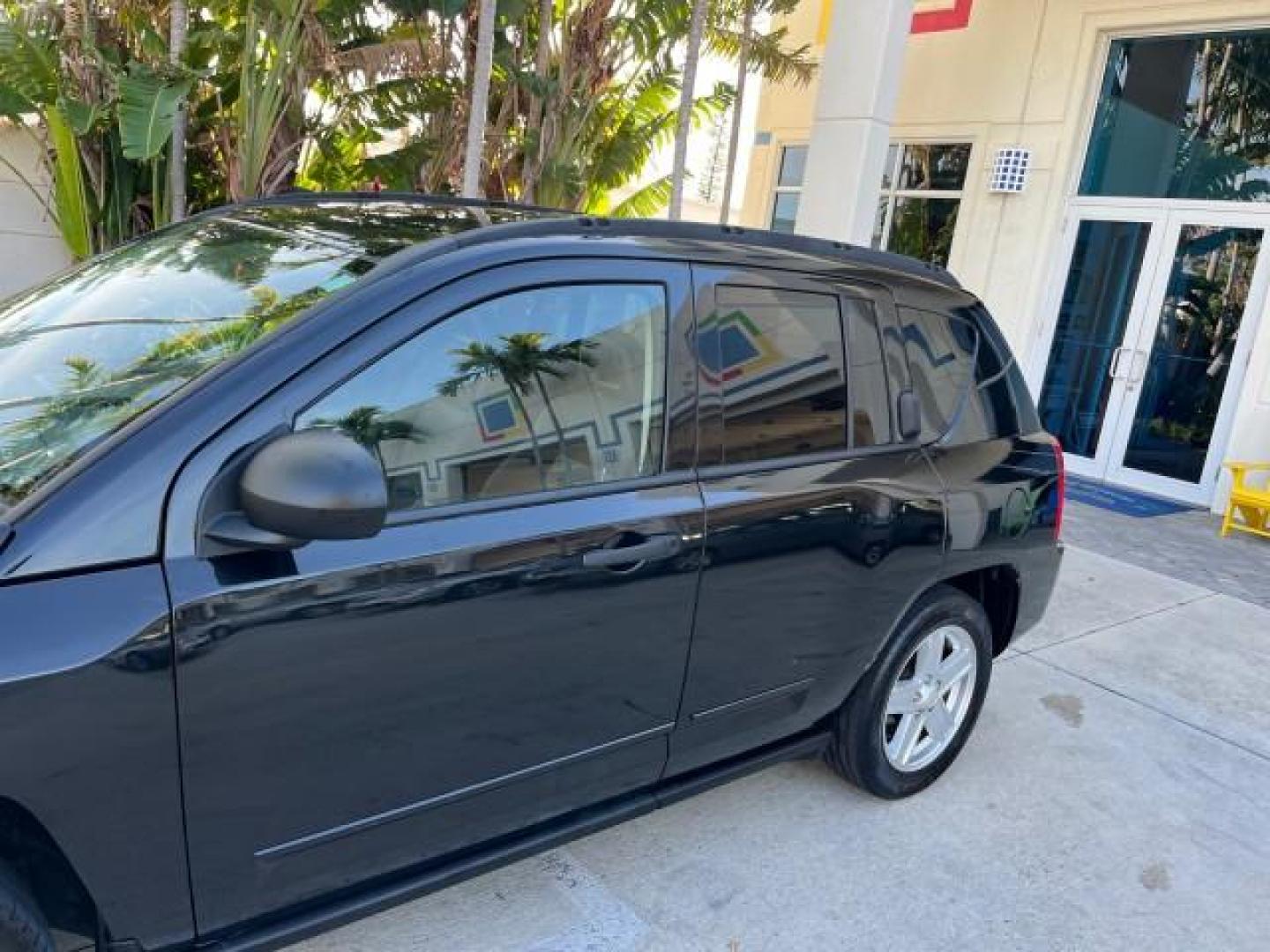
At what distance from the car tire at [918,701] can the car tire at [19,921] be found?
225cm

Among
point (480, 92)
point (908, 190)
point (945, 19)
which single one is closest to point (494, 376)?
point (480, 92)

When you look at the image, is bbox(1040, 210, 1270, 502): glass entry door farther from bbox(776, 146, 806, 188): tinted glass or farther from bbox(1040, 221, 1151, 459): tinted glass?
bbox(776, 146, 806, 188): tinted glass

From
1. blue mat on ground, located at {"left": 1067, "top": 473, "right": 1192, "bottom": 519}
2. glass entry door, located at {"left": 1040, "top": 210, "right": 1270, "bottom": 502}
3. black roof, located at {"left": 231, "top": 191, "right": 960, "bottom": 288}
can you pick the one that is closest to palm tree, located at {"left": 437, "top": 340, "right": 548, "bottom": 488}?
black roof, located at {"left": 231, "top": 191, "right": 960, "bottom": 288}

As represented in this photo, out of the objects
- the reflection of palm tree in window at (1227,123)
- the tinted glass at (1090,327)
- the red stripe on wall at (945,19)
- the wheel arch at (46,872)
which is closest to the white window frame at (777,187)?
the red stripe on wall at (945,19)

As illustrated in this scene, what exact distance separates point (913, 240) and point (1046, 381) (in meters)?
2.26

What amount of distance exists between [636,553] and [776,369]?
2.35ft

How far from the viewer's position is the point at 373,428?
6.34 ft

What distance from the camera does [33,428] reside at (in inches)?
73.3

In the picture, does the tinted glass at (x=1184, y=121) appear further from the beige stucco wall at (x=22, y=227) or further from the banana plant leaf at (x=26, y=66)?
the beige stucco wall at (x=22, y=227)

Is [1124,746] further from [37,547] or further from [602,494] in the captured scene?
[37,547]

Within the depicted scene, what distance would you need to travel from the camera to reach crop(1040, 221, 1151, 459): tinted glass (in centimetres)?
917

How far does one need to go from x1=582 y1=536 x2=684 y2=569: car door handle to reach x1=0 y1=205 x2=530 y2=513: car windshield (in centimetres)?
80

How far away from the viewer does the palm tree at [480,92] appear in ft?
22.9

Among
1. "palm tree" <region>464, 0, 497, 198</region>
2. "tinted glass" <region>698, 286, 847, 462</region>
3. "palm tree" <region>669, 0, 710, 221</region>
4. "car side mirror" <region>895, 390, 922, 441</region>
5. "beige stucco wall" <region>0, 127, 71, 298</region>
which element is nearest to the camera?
"tinted glass" <region>698, 286, 847, 462</region>
